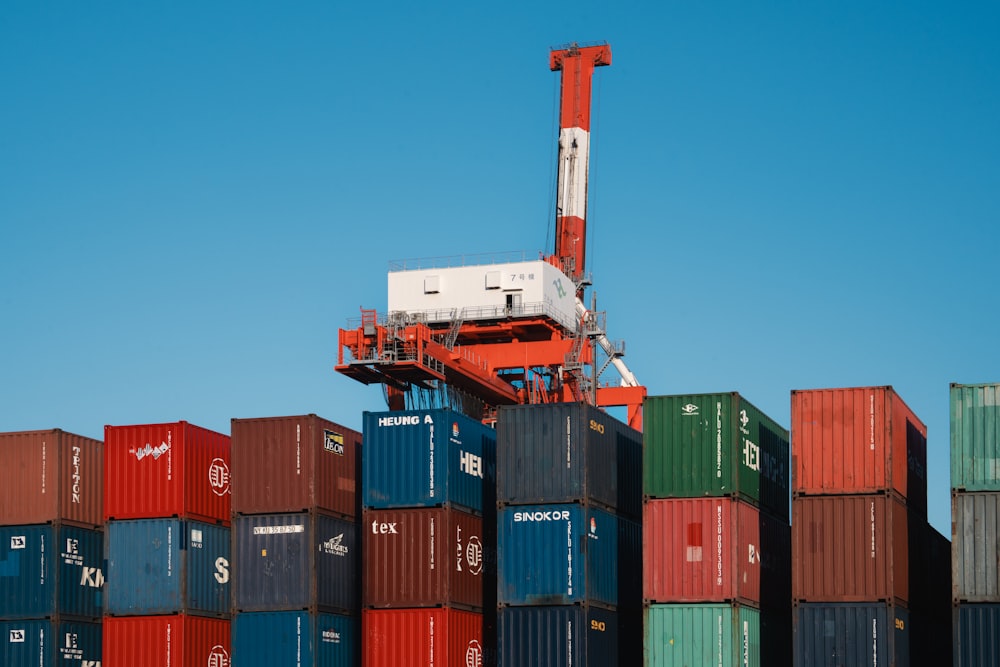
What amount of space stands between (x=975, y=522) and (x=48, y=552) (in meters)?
30.0

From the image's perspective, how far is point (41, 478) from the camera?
61125 mm

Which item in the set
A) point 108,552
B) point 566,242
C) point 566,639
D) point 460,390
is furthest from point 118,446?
point 566,242

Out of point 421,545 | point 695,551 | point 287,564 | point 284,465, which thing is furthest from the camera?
point 284,465

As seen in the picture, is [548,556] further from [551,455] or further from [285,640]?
[285,640]

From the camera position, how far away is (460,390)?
77875 millimetres

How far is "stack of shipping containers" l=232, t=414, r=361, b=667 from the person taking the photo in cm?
5559

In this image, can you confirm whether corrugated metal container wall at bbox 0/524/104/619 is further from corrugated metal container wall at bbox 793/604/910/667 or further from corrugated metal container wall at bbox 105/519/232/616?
corrugated metal container wall at bbox 793/604/910/667

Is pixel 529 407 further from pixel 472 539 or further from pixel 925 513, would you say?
pixel 925 513

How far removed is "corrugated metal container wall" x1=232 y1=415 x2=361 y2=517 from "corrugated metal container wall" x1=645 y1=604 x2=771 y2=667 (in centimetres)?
1202

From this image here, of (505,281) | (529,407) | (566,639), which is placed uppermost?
(505,281)

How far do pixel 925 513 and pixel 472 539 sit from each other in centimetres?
1374

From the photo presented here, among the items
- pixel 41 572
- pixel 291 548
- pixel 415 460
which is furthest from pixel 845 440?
pixel 41 572

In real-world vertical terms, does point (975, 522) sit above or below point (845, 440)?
below

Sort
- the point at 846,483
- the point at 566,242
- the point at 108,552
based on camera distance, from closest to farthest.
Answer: the point at 846,483 < the point at 108,552 < the point at 566,242
